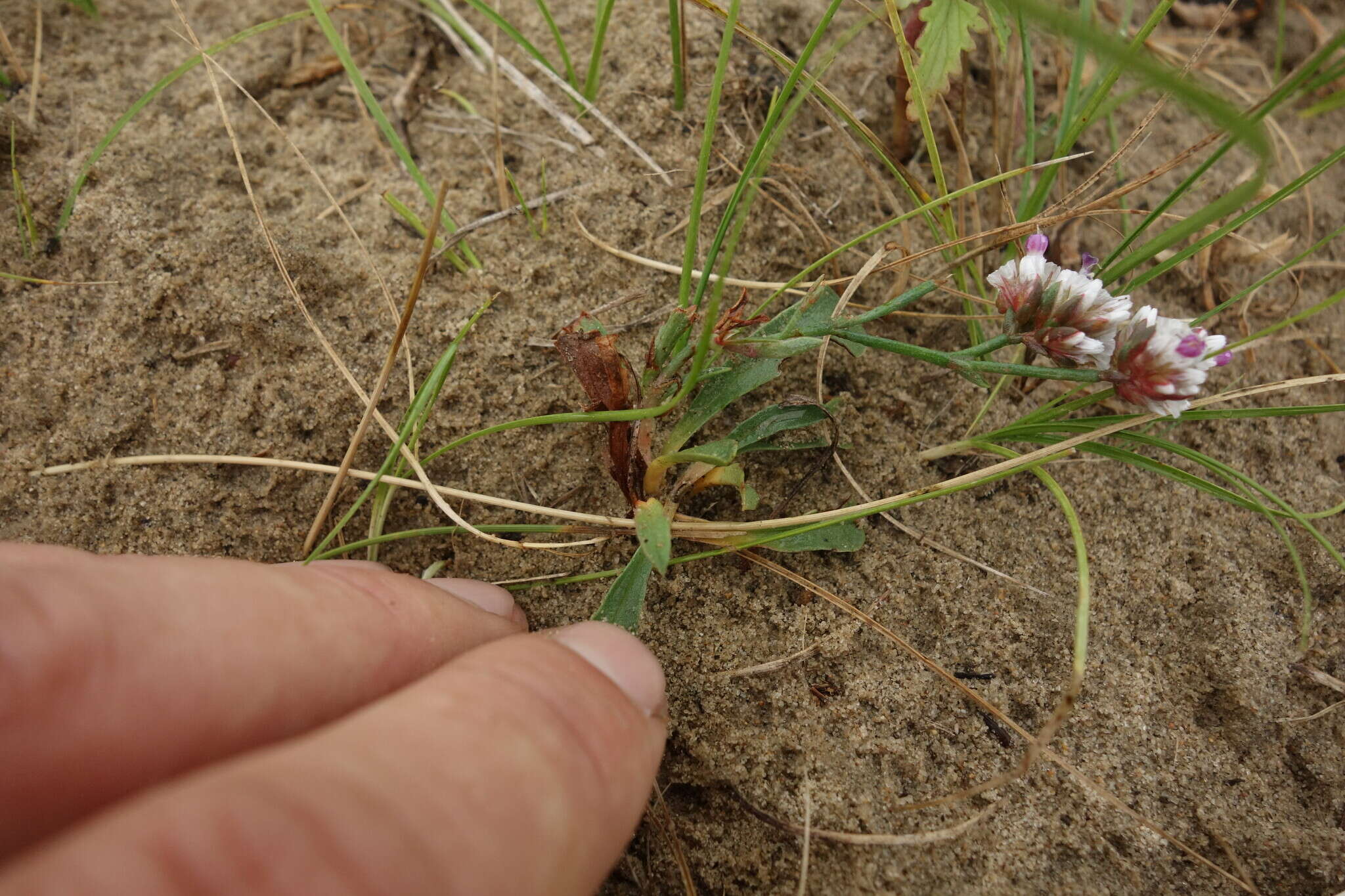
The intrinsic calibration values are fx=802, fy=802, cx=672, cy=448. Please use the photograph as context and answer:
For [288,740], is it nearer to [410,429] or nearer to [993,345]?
[410,429]

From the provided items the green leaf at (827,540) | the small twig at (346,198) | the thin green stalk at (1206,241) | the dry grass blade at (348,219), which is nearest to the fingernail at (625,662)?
the green leaf at (827,540)

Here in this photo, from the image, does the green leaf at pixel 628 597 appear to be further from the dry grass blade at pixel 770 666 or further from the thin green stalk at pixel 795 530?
the dry grass blade at pixel 770 666

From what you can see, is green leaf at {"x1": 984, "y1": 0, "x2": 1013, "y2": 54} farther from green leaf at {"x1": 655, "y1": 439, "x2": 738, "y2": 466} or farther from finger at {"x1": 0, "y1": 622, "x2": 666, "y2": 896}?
finger at {"x1": 0, "y1": 622, "x2": 666, "y2": 896}

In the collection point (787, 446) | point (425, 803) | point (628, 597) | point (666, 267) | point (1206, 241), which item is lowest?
point (628, 597)

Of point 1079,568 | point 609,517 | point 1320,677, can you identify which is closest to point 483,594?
point 609,517

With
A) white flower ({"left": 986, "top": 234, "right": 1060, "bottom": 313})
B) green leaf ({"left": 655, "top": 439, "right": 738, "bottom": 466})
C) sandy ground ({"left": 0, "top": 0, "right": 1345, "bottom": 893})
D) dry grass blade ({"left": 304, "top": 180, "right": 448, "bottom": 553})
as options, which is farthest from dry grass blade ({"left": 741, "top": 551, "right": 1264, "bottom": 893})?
dry grass blade ({"left": 304, "top": 180, "right": 448, "bottom": 553})
